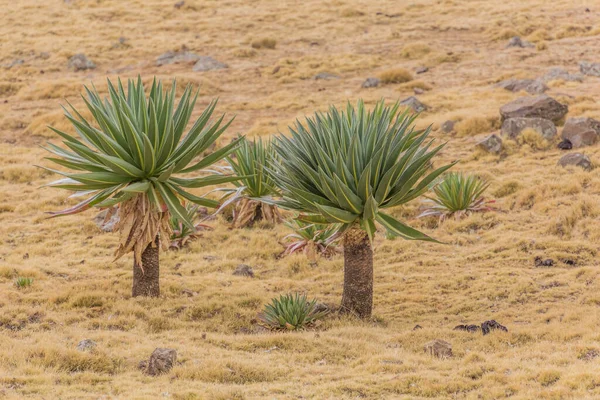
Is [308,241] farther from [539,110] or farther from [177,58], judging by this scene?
[177,58]

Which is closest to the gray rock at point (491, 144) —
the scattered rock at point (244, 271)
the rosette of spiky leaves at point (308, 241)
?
the rosette of spiky leaves at point (308, 241)

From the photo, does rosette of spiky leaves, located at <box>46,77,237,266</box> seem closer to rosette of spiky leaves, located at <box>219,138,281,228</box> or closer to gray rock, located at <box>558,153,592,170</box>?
rosette of spiky leaves, located at <box>219,138,281,228</box>

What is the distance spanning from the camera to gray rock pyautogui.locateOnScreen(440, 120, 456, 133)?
19325 mm

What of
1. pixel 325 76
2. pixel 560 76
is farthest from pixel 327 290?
pixel 325 76

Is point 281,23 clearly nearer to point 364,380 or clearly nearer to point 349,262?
point 349,262

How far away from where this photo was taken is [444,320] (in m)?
9.23

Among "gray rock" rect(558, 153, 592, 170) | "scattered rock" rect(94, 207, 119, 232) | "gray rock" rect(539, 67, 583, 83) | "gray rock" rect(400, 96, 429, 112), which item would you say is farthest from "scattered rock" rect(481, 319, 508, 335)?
"gray rock" rect(539, 67, 583, 83)

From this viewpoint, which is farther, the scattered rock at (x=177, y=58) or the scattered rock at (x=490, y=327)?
the scattered rock at (x=177, y=58)

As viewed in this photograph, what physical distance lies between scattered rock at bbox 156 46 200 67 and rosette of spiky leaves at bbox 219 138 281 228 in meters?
19.3

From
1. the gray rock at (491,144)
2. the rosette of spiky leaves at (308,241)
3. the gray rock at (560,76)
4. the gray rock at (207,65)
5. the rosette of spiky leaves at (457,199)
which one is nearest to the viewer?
the rosette of spiky leaves at (308,241)

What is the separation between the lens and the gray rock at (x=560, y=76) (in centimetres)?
2356

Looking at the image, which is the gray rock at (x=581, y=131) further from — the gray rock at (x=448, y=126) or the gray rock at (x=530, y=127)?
the gray rock at (x=448, y=126)

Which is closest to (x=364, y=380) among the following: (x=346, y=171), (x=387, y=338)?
(x=387, y=338)

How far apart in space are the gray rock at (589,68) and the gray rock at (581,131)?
348 inches
